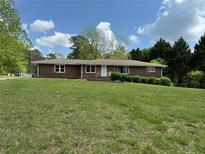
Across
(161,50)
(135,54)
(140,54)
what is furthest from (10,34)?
(135,54)

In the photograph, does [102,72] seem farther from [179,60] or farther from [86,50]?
[86,50]

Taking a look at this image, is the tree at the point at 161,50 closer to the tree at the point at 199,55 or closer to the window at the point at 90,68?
the tree at the point at 199,55

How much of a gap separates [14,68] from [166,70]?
25441 mm

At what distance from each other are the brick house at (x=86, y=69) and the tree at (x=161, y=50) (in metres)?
12.4

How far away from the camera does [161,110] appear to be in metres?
8.91

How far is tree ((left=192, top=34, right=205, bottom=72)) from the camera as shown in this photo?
1633 inches


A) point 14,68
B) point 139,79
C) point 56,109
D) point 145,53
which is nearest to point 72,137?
point 56,109

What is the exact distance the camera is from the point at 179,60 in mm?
43719

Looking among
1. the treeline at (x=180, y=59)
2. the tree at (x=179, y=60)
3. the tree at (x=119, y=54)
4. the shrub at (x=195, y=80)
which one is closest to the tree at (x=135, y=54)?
the tree at (x=119, y=54)

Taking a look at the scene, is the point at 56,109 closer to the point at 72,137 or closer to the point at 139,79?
the point at 72,137

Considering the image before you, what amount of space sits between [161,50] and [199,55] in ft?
25.0

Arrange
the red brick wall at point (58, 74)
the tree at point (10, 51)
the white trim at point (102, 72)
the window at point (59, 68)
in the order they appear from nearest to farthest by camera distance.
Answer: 1. the tree at point (10, 51)
2. the red brick wall at point (58, 74)
3. the window at point (59, 68)
4. the white trim at point (102, 72)

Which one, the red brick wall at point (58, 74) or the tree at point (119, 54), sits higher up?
the tree at point (119, 54)

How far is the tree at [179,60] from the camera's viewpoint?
143 feet
